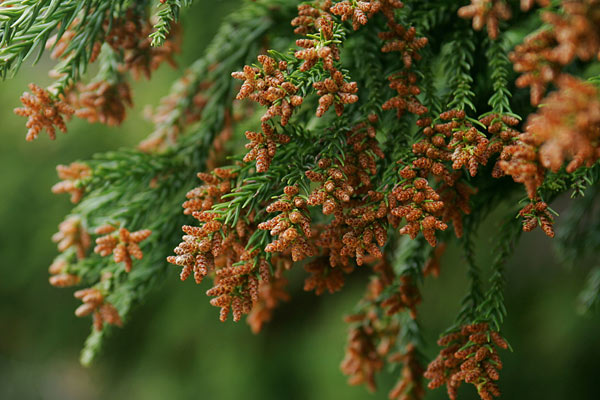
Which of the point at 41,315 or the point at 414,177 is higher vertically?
the point at 414,177

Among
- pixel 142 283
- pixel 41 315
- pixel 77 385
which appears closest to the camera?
pixel 142 283

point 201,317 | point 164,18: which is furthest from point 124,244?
point 201,317

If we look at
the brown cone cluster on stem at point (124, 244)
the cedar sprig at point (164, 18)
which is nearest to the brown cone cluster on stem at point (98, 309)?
the brown cone cluster on stem at point (124, 244)

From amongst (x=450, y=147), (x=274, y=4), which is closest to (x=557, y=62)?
(x=450, y=147)

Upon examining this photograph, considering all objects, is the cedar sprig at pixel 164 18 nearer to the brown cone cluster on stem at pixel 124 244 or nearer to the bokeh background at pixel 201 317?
the brown cone cluster on stem at pixel 124 244

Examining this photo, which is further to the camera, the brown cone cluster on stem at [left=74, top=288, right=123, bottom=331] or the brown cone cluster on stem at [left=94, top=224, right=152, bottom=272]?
the brown cone cluster on stem at [left=74, top=288, right=123, bottom=331]

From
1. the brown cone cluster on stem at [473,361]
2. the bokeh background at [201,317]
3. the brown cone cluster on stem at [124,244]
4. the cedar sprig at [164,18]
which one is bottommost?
the bokeh background at [201,317]

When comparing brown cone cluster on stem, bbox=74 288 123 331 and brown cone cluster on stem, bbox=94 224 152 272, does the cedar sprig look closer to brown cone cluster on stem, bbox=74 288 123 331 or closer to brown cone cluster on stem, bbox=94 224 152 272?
brown cone cluster on stem, bbox=94 224 152 272

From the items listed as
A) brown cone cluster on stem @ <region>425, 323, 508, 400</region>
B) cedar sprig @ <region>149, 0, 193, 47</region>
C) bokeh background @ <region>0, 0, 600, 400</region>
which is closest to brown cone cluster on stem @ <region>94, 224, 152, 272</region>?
cedar sprig @ <region>149, 0, 193, 47</region>

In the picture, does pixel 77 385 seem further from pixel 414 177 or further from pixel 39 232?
pixel 414 177
